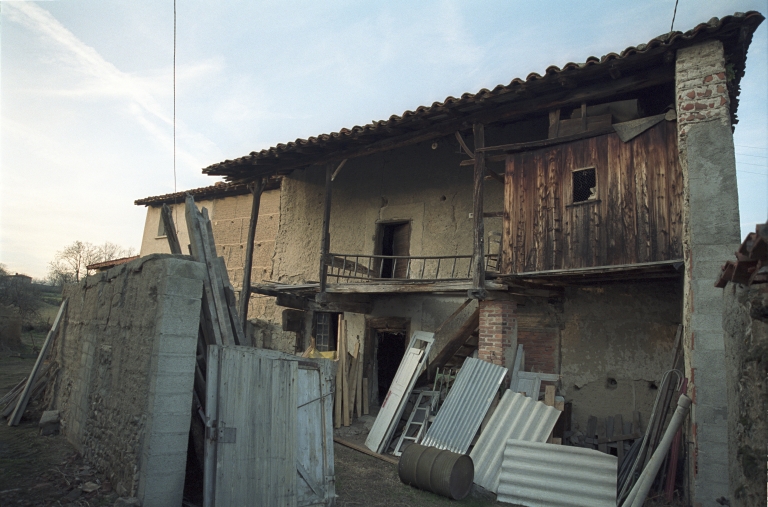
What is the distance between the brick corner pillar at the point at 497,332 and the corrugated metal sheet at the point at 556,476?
60.4 inches

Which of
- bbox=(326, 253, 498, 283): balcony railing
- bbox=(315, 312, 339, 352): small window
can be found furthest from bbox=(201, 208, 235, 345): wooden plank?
bbox=(315, 312, 339, 352): small window

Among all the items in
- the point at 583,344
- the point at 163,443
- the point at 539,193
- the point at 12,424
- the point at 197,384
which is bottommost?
the point at 12,424

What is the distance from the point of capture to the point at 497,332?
25.7 ft

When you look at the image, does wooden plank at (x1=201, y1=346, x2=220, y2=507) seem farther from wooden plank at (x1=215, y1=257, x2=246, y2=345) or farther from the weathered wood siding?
the weathered wood siding

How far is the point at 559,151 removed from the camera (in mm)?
7281

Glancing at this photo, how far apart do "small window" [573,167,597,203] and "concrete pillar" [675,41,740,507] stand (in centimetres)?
118

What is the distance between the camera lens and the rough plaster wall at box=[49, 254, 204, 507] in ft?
15.1

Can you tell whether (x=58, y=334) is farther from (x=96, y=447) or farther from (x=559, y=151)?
(x=559, y=151)

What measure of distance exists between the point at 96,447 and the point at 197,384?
1667 millimetres

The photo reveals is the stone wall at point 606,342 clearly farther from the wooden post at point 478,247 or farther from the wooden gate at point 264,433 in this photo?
the wooden gate at point 264,433

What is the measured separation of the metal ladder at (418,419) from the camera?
8.02m

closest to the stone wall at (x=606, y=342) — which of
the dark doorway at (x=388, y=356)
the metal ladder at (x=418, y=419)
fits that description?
the metal ladder at (x=418, y=419)

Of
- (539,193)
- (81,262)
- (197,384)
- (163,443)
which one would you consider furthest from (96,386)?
(81,262)

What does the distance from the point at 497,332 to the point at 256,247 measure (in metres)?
7.90
